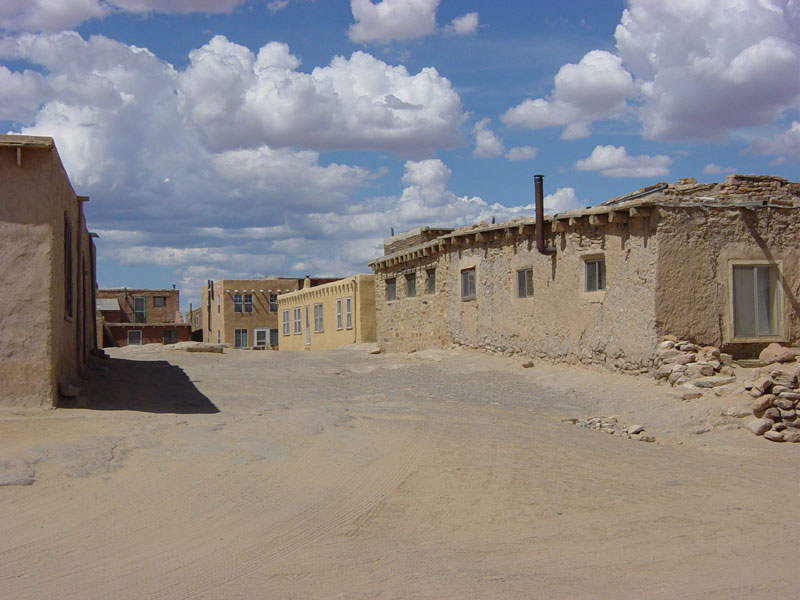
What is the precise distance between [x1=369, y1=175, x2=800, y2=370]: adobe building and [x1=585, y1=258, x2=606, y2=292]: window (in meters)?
0.02

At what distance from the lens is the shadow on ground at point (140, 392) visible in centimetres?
1309

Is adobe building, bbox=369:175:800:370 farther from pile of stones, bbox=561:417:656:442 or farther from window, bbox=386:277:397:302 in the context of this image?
window, bbox=386:277:397:302

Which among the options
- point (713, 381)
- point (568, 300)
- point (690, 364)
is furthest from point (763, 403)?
point (568, 300)

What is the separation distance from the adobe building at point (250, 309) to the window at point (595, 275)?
3597cm

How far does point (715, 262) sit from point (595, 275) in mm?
2734

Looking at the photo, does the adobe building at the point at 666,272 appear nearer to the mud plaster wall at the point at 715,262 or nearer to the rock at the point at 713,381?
the mud plaster wall at the point at 715,262

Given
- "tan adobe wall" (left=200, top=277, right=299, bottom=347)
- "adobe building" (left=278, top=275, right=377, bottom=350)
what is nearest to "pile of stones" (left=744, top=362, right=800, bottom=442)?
"adobe building" (left=278, top=275, right=377, bottom=350)

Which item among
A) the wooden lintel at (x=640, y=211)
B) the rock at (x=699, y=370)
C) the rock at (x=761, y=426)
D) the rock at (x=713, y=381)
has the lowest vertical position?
the rock at (x=761, y=426)

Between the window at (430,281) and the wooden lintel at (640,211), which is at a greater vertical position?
the wooden lintel at (640,211)

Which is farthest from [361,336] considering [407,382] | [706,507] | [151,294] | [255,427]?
[151,294]

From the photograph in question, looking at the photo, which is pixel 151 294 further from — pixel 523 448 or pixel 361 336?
pixel 523 448

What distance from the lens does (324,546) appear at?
275 inches

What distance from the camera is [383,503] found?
27.6 feet

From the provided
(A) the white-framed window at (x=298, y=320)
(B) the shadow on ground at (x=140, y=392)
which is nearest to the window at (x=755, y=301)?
(B) the shadow on ground at (x=140, y=392)
